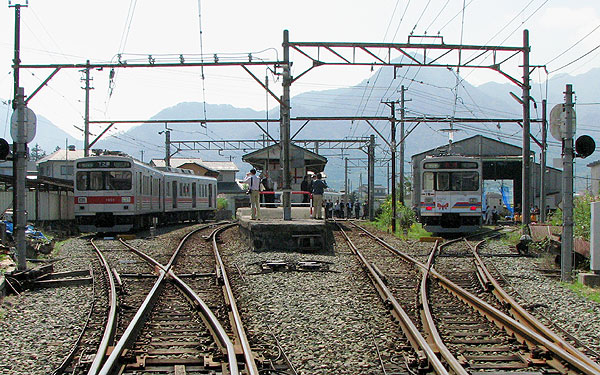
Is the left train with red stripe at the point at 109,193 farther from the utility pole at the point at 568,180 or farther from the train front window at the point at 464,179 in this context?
the utility pole at the point at 568,180

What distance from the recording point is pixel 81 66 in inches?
631

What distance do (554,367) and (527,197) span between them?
1350 cm

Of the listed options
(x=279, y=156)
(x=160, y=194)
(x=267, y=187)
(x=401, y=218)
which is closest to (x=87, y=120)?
(x=160, y=194)

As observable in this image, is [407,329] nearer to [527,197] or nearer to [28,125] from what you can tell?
[28,125]

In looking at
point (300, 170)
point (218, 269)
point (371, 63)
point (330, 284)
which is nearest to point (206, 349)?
point (330, 284)

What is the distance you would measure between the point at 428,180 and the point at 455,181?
904mm

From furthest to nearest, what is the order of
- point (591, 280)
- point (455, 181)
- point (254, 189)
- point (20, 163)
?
1. point (455, 181)
2. point (254, 189)
3. point (20, 163)
4. point (591, 280)

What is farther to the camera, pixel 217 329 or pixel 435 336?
pixel 217 329

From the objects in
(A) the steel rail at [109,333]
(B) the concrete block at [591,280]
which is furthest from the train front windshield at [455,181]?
(A) the steel rail at [109,333]

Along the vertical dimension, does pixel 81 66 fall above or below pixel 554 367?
above

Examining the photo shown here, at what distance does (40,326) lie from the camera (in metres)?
7.38

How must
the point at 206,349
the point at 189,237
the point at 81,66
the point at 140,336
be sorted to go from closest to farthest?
the point at 206,349 < the point at 140,336 < the point at 81,66 < the point at 189,237

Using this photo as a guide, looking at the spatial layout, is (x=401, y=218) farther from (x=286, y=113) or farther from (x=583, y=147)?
(x=583, y=147)

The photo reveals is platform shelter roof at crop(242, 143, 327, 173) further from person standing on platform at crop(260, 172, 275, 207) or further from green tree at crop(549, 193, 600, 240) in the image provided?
green tree at crop(549, 193, 600, 240)
